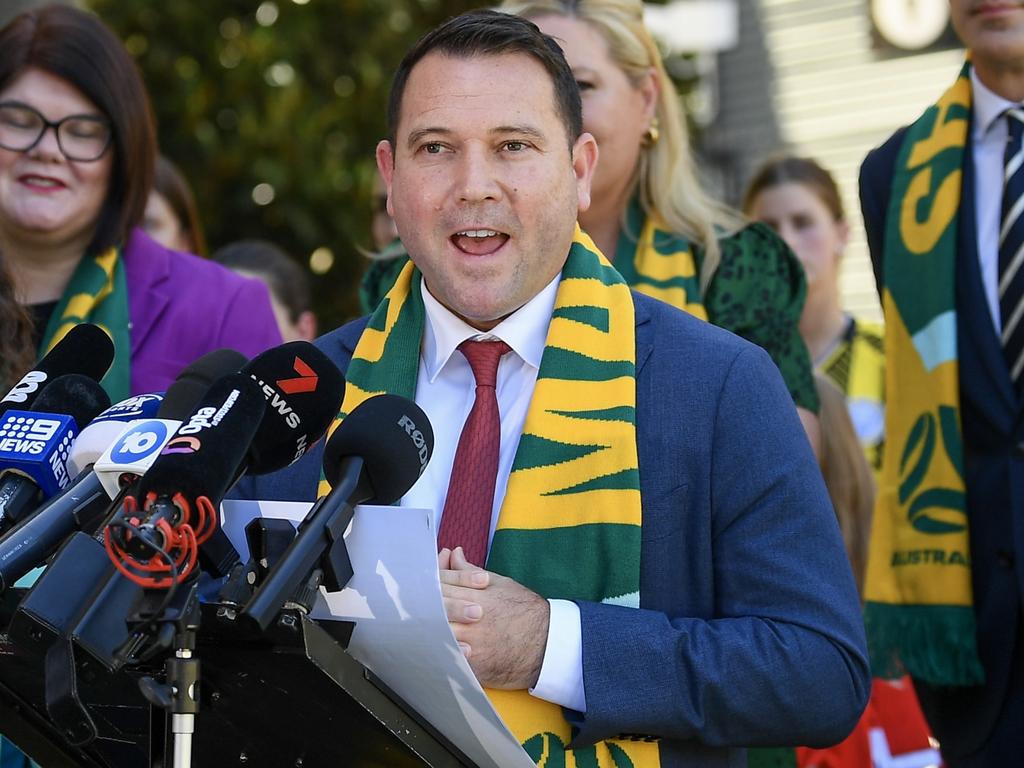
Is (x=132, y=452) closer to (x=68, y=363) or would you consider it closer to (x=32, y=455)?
(x=32, y=455)

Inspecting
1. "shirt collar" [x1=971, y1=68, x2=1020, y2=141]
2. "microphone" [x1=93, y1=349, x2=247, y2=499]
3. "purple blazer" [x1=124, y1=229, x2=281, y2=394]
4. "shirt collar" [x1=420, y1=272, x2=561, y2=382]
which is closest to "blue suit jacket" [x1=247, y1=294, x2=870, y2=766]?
"shirt collar" [x1=420, y1=272, x2=561, y2=382]

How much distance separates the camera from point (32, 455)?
228cm

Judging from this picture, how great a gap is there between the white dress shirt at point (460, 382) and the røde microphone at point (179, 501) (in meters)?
0.87

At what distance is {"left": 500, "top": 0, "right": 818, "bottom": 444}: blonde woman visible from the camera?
13.5 ft

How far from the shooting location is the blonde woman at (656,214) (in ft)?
13.5

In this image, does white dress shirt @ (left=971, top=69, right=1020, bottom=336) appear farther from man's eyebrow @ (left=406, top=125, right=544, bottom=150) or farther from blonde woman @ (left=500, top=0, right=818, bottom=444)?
man's eyebrow @ (left=406, top=125, right=544, bottom=150)

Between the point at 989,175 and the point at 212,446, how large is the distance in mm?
2839

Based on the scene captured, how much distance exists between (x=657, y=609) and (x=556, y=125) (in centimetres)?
94

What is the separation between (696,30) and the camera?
Answer: 1395cm

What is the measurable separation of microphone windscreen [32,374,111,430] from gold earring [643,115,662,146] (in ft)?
7.33

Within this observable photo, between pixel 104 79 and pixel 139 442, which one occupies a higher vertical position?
pixel 104 79

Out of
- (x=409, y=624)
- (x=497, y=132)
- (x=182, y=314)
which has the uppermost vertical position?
(x=497, y=132)

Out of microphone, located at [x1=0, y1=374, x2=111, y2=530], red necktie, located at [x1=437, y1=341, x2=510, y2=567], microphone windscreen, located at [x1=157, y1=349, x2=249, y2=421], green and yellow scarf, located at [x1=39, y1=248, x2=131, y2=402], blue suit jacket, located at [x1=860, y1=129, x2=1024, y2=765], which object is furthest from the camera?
green and yellow scarf, located at [x1=39, y1=248, x2=131, y2=402]

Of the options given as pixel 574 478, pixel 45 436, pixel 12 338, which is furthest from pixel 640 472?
pixel 12 338
